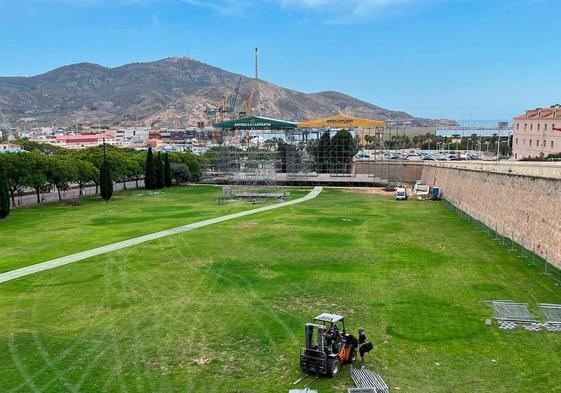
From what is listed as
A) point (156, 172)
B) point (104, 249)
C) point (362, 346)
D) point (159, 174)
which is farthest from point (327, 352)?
point (159, 174)

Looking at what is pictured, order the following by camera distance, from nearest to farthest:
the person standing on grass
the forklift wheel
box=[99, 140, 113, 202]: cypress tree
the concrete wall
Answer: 1. the forklift wheel
2. the person standing on grass
3. the concrete wall
4. box=[99, 140, 113, 202]: cypress tree

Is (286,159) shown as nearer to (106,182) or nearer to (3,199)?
(106,182)

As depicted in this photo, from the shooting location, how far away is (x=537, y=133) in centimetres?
6756

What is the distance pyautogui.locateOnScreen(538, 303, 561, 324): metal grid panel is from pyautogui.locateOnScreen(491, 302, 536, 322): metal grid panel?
1.24 ft

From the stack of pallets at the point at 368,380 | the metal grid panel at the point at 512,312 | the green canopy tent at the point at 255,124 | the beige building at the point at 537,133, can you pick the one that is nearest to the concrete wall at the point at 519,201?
the metal grid panel at the point at 512,312

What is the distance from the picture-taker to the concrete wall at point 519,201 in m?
20.8

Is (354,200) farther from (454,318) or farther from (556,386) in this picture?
(556,386)

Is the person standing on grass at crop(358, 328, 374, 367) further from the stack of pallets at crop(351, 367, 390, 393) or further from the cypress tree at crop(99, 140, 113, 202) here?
the cypress tree at crop(99, 140, 113, 202)

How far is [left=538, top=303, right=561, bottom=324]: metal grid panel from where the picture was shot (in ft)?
47.2

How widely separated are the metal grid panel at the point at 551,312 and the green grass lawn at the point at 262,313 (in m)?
0.87

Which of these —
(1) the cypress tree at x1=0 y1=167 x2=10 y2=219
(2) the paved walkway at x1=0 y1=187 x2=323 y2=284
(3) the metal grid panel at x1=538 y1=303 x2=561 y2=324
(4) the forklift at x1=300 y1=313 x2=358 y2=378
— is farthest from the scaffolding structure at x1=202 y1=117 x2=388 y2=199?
(4) the forklift at x1=300 y1=313 x2=358 y2=378

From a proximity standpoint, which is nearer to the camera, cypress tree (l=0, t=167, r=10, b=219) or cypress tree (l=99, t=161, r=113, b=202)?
cypress tree (l=0, t=167, r=10, b=219)

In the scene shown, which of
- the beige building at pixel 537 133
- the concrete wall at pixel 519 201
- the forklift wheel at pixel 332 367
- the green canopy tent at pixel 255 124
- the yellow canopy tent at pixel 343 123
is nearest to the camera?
the forklift wheel at pixel 332 367

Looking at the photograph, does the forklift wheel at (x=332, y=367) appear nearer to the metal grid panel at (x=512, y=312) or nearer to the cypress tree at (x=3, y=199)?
the metal grid panel at (x=512, y=312)
